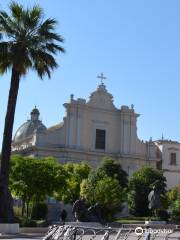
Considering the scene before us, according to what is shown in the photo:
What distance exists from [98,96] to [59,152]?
32.0 feet

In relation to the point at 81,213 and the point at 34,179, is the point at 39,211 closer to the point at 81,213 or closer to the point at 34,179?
the point at 34,179

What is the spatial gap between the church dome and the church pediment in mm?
12853

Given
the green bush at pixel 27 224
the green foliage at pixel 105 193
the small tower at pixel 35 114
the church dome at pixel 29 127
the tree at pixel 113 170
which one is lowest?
the green bush at pixel 27 224

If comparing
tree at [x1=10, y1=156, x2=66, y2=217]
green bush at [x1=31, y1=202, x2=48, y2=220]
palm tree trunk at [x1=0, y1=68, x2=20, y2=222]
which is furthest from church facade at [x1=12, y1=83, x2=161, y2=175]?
palm tree trunk at [x1=0, y1=68, x2=20, y2=222]

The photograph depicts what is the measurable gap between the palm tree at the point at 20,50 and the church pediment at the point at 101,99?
37999 millimetres

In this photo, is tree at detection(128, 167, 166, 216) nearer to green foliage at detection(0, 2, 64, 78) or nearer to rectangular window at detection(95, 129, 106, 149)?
rectangular window at detection(95, 129, 106, 149)

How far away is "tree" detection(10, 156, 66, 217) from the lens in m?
44.6

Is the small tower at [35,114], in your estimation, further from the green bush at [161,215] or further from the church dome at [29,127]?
the green bush at [161,215]

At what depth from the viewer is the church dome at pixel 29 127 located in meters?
81.4

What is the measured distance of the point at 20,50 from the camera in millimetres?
31109

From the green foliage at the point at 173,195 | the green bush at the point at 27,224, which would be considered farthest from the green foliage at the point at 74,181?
the green bush at the point at 27,224

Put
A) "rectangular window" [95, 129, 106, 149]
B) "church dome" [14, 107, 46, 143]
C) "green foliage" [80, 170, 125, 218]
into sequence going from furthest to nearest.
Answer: "church dome" [14, 107, 46, 143] < "rectangular window" [95, 129, 106, 149] < "green foliage" [80, 170, 125, 218]

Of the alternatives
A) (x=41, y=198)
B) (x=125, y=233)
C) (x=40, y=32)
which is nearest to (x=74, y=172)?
(x=41, y=198)

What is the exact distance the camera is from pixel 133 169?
7094cm
